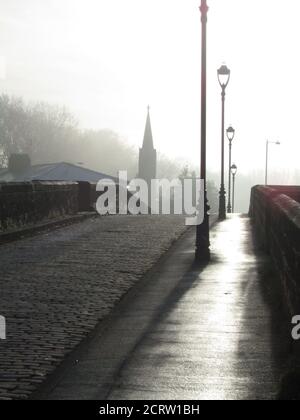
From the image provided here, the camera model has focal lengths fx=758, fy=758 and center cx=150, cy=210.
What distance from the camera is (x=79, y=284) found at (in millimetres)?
12102

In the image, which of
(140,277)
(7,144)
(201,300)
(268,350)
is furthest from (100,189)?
(7,144)

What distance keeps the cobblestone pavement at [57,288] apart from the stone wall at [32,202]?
777 mm

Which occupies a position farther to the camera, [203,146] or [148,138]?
[148,138]

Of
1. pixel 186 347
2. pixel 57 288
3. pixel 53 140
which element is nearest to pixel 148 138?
pixel 53 140

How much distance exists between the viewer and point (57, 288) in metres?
11.7

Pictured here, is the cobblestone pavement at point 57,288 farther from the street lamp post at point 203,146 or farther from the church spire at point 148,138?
the church spire at point 148,138

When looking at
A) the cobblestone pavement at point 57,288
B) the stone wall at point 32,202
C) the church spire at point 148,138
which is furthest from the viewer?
the church spire at point 148,138

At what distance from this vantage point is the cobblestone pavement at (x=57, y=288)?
23.8 feet

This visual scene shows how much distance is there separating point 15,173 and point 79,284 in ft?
237

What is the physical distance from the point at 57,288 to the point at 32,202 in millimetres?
10927

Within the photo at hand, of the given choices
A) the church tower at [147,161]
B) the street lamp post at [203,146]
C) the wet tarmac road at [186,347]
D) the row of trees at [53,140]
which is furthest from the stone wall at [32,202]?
the church tower at [147,161]

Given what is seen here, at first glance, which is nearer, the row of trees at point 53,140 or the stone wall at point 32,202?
the stone wall at point 32,202

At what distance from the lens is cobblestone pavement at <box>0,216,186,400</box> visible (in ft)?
23.8

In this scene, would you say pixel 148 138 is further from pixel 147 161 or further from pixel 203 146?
pixel 203 146
